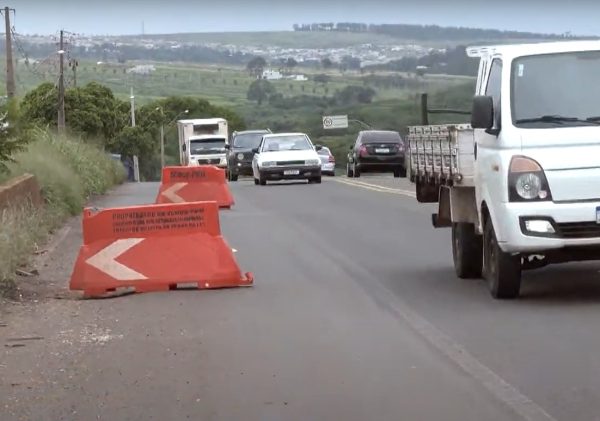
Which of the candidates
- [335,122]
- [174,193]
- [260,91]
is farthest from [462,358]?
[260,91]

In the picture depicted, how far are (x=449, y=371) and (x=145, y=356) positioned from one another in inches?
93.6

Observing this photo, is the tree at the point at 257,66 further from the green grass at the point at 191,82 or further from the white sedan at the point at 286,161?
the white sedan at the point at 286,161

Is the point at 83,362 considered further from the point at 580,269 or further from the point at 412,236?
the point at 412,236

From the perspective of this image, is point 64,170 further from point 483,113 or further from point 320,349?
point 320,349

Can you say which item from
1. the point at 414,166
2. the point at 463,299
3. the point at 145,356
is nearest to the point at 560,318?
the point at 463,299

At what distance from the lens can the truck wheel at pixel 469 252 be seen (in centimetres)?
1308

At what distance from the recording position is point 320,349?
30.9 ft

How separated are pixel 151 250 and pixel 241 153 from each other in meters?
32.9

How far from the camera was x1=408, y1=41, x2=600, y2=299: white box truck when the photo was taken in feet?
34.9

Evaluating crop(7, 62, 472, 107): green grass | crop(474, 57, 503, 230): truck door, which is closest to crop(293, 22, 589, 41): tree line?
crop(474, 57, 503, 230): truck door

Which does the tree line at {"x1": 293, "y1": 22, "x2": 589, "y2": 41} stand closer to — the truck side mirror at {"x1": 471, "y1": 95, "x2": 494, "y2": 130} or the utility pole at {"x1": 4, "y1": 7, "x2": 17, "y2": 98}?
the truck side mirror at {"x1": 471, "y1": 95, "x2": 494, "y2": 130}

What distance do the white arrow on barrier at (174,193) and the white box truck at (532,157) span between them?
13924mm

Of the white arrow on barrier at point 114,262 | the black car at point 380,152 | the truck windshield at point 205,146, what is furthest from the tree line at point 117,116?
the white arrow on barrier at point 114,262

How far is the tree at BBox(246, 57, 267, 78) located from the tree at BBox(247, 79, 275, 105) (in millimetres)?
5837
